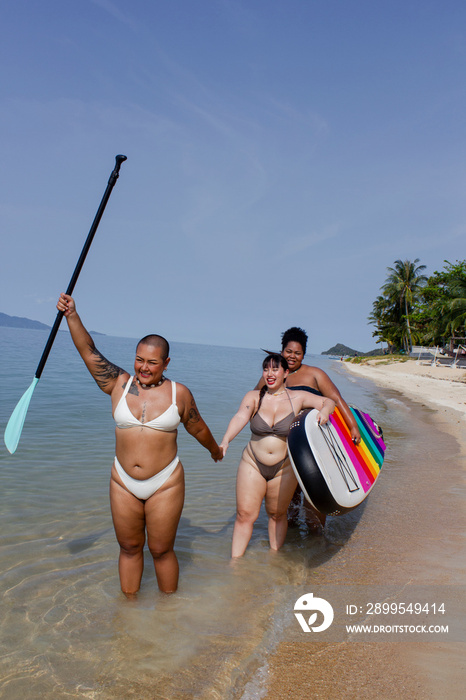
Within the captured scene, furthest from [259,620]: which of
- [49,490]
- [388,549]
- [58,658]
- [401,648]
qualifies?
A: [49,490]

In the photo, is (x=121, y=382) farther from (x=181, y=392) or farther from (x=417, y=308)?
(x=417, y=308)

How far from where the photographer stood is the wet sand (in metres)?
2.70

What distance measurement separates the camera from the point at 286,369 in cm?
440

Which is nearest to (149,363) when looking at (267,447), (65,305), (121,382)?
(121,382)

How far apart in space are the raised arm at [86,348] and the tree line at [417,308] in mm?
44095

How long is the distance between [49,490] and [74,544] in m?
1.82

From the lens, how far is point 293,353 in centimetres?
523

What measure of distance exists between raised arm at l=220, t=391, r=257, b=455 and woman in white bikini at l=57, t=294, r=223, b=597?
32.8 inches

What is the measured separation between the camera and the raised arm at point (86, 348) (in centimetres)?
339

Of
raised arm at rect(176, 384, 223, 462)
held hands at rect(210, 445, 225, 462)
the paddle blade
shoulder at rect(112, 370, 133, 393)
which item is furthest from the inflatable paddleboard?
the paddle blade

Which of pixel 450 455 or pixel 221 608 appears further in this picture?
pixel 450 455

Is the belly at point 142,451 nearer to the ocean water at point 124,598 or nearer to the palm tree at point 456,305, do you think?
the ocean water at point 124,598

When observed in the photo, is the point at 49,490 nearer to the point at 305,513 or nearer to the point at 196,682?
the point at 305,513

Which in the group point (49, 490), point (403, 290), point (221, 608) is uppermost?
point (403, 290)
